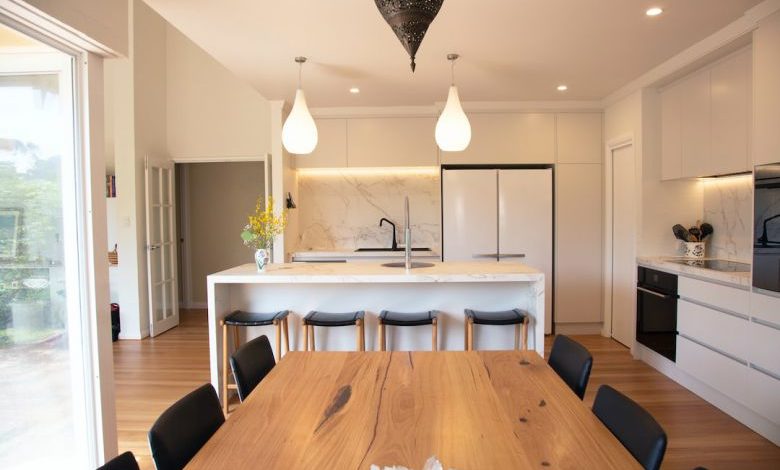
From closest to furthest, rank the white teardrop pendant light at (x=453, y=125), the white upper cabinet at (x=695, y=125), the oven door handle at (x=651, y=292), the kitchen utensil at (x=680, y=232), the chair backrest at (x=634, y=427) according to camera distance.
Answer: the chair backrest at (x=634, y=427) < the white teardrop pendant light at (x=453, y=125) < the white upper cabinet at (x=695, y=125) < the oven door handle at (x=651, y=292) < the kitchen utensil at (x=680, y=232)

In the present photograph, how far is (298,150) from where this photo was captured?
10.6 ft

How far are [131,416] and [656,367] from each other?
401cm

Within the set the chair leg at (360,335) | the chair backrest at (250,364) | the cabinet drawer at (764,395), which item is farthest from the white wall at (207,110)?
the cabinet drawer at (764,395)

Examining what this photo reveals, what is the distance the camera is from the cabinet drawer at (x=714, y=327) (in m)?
2.71

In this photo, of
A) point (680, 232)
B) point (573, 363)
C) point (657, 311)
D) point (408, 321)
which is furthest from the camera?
point (680, 232)

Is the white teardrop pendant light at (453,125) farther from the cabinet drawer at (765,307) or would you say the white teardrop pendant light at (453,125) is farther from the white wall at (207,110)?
the white wall at (207,110)

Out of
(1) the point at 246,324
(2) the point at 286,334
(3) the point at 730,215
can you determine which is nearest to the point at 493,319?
(2) the point at 286,334

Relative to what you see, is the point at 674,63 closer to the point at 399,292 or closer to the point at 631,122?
the point at 631,122

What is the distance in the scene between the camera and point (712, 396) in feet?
9.93

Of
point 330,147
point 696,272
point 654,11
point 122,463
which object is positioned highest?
point 654,11

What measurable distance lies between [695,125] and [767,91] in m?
0.92

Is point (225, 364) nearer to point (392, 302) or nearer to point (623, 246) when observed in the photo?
point (392, 302)

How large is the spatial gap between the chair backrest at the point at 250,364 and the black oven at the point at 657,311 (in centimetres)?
309

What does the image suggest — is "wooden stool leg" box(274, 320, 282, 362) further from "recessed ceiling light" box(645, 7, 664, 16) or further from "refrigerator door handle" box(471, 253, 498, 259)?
"recessed ceiling light" box(645, 7, 664, 16)
